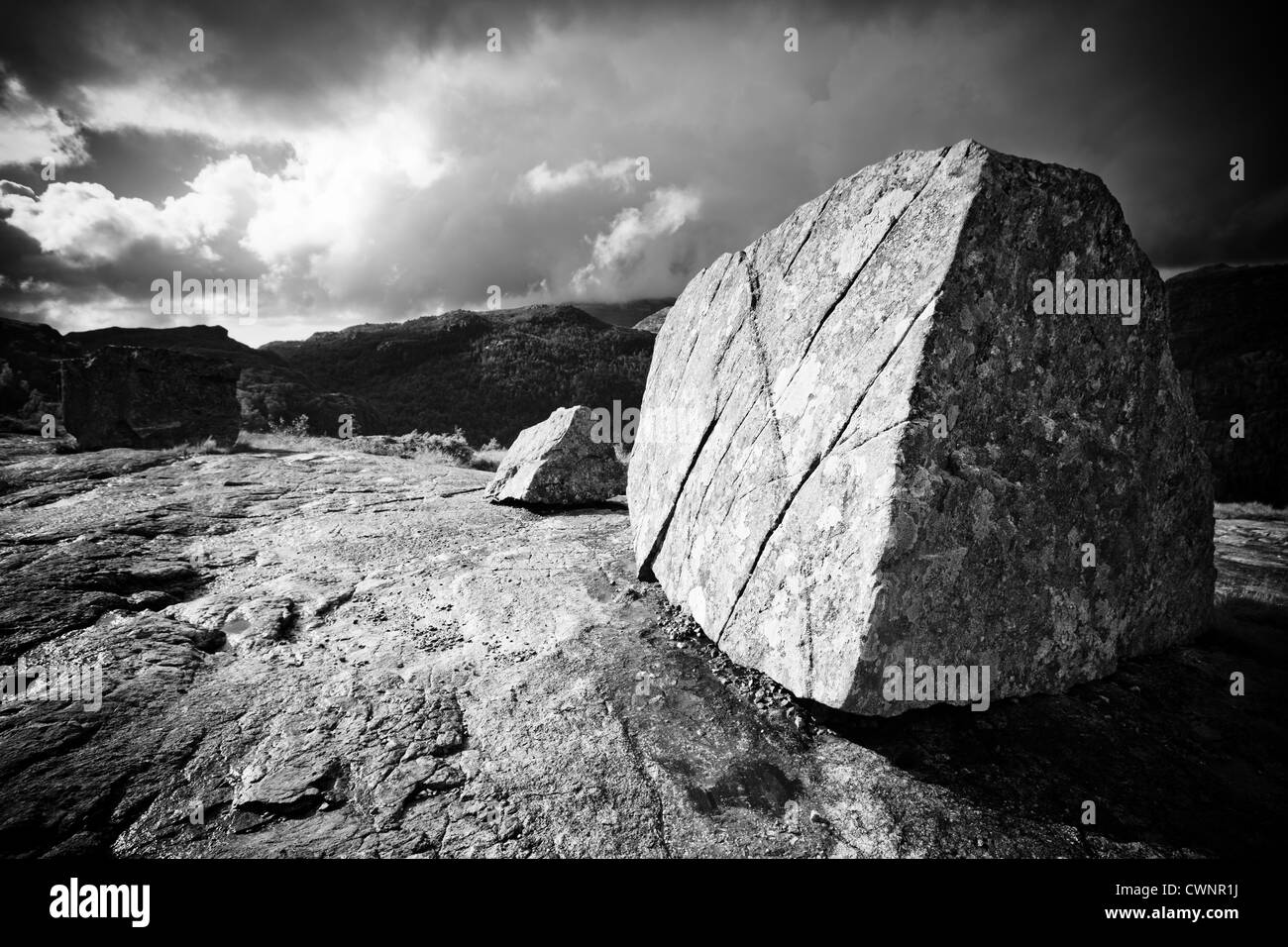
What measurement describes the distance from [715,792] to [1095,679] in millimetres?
3327

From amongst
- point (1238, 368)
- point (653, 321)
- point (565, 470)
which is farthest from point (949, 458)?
point (1238, 368)

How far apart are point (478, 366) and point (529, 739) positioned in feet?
286

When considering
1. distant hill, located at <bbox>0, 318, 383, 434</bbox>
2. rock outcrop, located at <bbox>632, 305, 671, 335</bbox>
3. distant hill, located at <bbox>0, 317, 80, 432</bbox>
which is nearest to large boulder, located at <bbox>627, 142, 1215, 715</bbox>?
rock outcrop, located at <bbox>632, 305, 671, 335</bbox>

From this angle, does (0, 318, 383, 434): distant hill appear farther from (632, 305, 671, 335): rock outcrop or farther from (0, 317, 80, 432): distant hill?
(632, 305, 671, 335): rock outcrop

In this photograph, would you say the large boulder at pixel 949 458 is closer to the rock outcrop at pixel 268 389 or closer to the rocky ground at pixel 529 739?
the rocky ground at pixel 529 739

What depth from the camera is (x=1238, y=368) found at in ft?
247

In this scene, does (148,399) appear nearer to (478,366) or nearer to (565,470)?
(565,470)

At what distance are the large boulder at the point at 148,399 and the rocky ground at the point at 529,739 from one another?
39.3 ft

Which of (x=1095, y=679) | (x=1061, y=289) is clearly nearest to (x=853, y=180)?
(x=1061, y=289)

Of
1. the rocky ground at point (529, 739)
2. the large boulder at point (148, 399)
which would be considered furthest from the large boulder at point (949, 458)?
the large boulder at point (148, 399)

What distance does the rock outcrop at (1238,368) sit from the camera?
1315 inches

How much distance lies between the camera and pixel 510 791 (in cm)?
308

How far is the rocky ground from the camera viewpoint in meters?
2.87

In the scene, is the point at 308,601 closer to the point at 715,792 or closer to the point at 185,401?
the point at 715,792
